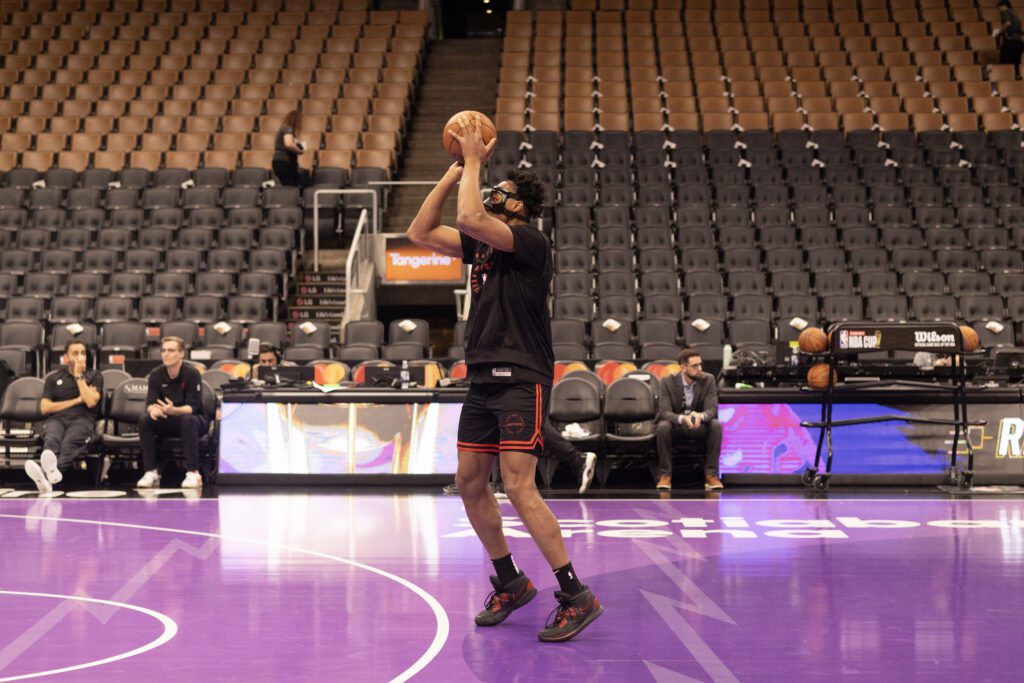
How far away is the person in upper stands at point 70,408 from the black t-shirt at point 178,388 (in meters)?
0.62

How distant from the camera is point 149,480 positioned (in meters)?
9.09

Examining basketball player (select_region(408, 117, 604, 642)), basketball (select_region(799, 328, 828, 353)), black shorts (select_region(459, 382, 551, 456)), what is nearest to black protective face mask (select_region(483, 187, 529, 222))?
basketball player (select_region(408, 117, 604, 642))

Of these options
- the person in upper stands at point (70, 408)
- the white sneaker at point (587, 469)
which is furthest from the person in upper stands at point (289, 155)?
the white sneaker at point (587, 469)

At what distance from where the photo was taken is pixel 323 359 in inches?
490

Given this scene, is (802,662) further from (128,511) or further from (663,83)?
(663,83)

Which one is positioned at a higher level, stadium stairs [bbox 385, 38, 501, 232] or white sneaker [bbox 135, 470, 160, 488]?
stadium stairs [bbox 385, 38, 501, 232]

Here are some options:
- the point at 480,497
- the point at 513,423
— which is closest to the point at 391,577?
the point at 480,497

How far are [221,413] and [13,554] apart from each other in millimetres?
3678

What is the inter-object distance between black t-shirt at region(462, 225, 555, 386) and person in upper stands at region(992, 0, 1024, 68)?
18.7m

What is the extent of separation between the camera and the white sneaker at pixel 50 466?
29.0 ft

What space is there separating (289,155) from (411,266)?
104 inches

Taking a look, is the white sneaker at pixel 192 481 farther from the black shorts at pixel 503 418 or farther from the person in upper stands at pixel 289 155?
the person in upper stands at pixel 289 155

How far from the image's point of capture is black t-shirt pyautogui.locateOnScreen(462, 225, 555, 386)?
4.18m

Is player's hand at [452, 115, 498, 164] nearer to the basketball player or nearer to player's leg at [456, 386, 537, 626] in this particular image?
the basketball player
